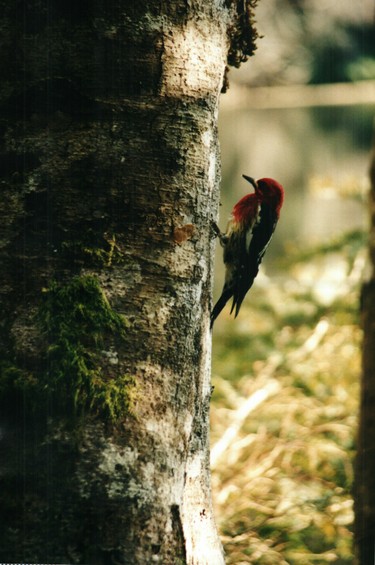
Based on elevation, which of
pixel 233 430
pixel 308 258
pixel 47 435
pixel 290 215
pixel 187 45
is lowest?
pixel 47 435

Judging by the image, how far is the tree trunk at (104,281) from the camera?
1.00 metres

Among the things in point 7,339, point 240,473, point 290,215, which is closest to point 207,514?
point 7,339

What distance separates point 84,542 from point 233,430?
222cm

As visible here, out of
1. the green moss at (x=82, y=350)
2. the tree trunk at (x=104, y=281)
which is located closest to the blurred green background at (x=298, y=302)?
the tree trunk at (x=104, y=281)

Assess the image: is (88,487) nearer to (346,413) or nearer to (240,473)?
(240,473)

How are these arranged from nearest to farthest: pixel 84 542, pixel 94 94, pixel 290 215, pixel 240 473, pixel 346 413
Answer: pixel 84 542
pixel 94 94
pixel 240 473
pixel 346 413
pixel 290 215

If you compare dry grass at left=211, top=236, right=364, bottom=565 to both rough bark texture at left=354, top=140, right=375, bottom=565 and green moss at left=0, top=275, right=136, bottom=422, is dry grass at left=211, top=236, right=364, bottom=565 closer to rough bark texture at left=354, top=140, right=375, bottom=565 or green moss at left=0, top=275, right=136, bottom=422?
rough bark texture at left=354, top=140, right=375, bottom=565

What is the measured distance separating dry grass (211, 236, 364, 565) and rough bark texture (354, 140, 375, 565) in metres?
0.28

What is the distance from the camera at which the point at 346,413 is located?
323cm

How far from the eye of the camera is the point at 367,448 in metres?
2.23

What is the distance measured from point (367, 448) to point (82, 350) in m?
1.52

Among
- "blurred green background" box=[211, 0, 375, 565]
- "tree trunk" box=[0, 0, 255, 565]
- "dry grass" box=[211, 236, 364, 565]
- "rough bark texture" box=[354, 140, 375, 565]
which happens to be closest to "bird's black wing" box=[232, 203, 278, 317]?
"blurred green background" box=[211, 0, 375, 565]

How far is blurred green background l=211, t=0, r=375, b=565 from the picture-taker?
101 inches

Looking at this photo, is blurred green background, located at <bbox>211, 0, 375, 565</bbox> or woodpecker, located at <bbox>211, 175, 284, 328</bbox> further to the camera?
blurred green background, located at <bbox>211, 0, 375, 565</bbox>
